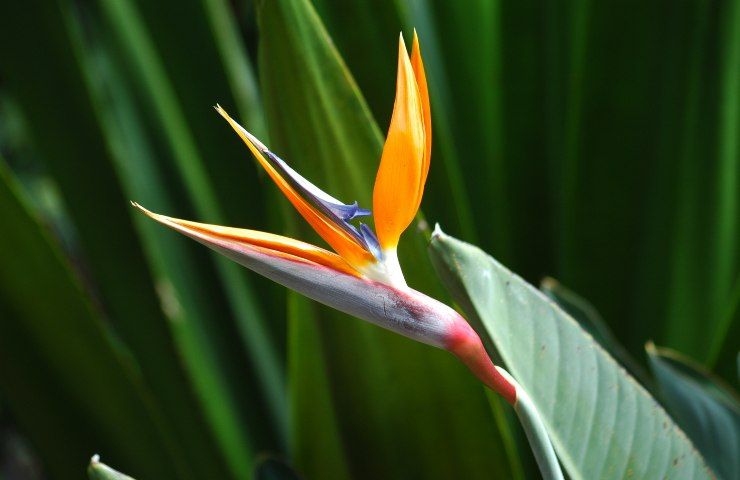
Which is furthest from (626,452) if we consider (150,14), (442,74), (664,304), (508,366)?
(150,14)

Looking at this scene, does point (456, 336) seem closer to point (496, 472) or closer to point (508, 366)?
point (508, 366)

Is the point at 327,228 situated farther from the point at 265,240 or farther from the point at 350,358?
the point at 350,358

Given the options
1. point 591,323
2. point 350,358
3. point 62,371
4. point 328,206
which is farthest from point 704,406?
point 62,371

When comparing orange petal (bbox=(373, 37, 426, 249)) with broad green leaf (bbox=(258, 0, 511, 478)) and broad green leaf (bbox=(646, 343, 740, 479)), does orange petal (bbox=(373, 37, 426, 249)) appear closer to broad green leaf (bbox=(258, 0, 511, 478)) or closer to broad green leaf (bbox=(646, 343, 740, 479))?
broad green leaf (bbox=(258, 0, 511, 478))

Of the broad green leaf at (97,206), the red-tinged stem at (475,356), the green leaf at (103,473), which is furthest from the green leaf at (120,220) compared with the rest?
the red-tinged stem at (475,356)

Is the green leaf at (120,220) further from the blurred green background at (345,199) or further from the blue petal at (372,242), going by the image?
the blue petal at (372,242)
